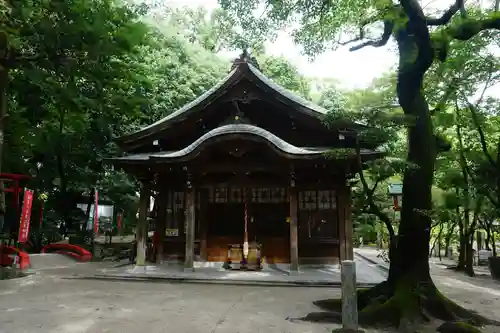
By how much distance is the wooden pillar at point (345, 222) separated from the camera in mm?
12242

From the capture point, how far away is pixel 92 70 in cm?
1130

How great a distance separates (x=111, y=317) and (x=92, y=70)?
25.3 ft

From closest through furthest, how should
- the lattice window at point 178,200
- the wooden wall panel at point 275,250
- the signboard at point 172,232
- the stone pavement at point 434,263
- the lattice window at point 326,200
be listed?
the lattice window at point 326,200, the wooden wall panel at point 275,250, the signboard at point 172,232, the lattice window at point 178,200, the stone pavement at point 434,263

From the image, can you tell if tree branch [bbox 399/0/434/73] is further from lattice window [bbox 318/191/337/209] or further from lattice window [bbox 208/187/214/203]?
lattice window [bbox 208/187/214/203]

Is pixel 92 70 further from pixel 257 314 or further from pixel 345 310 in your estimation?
pixel 345 310

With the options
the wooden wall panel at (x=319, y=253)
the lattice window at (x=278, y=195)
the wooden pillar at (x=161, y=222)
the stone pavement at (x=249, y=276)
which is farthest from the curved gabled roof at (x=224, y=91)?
the stone pavement at (x=249, y=276)

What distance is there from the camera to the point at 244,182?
1268cm

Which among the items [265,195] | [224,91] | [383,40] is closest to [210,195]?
[265,195]

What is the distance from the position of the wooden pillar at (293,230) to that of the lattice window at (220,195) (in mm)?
2808

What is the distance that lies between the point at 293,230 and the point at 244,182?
237 centimetres

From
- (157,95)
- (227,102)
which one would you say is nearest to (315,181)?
(227,102)

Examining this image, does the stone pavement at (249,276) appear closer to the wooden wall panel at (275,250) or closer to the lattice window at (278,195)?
the wooden wall panel at (275,250)

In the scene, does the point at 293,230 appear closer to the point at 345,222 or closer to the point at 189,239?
the point at 345,222

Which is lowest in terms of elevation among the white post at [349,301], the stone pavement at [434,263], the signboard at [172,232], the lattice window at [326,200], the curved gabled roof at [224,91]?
the stone pavement at [434,263]
